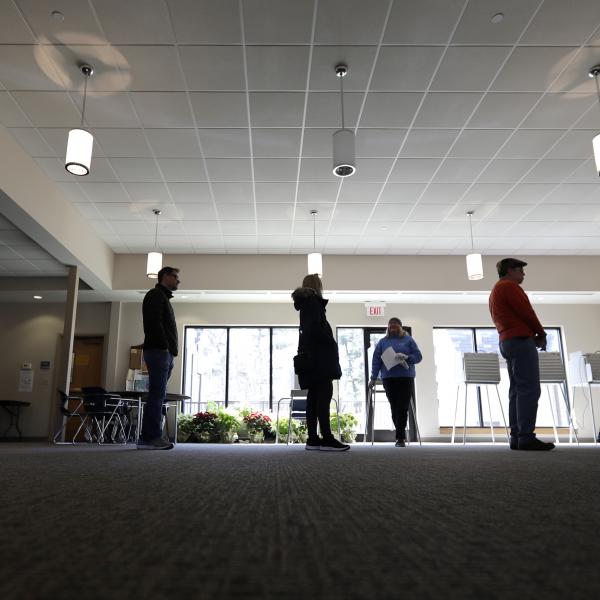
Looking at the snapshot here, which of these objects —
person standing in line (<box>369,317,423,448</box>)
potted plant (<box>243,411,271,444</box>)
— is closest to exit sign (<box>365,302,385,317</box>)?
potted plant (<box>243,411,271,444</box>)

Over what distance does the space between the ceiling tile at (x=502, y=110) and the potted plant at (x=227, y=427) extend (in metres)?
5.45

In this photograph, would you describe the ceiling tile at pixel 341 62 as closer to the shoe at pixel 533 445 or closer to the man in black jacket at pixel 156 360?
the man in black jacket at pixel 156 360

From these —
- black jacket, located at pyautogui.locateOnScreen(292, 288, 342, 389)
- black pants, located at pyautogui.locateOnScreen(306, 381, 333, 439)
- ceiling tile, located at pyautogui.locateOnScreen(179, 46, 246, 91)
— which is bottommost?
black pants, located at pyautogui.locateOnScreen(306, 381, 333, 439)

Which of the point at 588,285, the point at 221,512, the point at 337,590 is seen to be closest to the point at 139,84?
the point at 221,512

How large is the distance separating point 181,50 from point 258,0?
76 cm

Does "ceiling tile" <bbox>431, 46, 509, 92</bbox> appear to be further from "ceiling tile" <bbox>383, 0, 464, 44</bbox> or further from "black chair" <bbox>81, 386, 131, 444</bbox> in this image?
"black chair" <bbox>81, 386, 131, 444</bbox>

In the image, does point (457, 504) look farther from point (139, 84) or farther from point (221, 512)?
point (139, 84)

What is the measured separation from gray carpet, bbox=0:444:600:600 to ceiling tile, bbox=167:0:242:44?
310 cm

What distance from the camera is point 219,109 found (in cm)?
443

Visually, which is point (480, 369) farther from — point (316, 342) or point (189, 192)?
point (189, 192)

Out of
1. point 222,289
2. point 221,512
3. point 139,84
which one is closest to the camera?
point 221,512

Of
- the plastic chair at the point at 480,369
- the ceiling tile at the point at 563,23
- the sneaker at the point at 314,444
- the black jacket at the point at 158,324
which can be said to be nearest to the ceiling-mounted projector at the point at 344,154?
the ceiling tile at the point at 563,23

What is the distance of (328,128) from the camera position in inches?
185

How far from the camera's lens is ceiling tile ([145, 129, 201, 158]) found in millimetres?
4781
